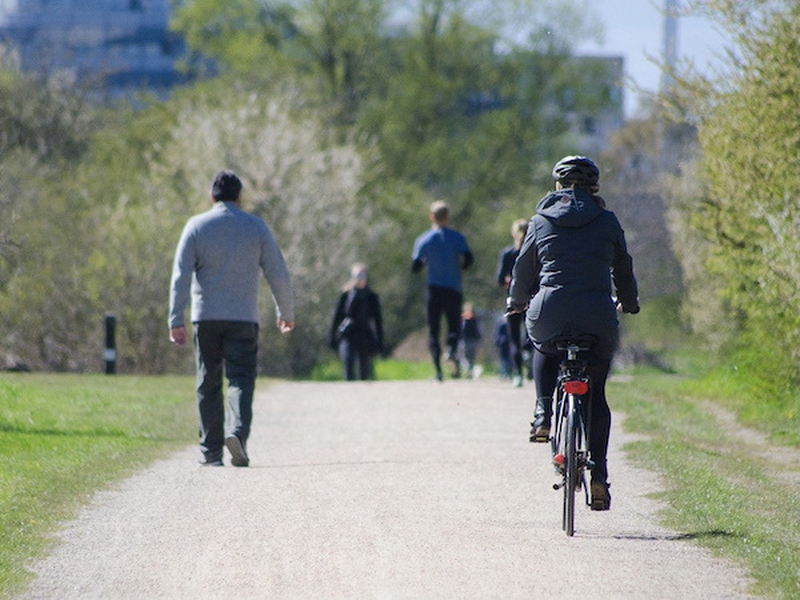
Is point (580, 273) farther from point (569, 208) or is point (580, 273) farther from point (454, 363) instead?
point (454, 363)

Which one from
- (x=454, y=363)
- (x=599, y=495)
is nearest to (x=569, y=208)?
(x=599, y=495)

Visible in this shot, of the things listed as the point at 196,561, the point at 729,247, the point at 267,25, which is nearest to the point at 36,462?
the point at 196,561

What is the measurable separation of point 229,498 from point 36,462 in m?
2.16

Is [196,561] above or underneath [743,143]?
underneath

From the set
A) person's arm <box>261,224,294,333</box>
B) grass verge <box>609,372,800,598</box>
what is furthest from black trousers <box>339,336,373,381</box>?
person's arm <box>261,224,294,333</box>

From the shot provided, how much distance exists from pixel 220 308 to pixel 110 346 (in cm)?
1435

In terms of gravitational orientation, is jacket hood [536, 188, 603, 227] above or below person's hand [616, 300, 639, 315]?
above

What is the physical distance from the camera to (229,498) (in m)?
9.57

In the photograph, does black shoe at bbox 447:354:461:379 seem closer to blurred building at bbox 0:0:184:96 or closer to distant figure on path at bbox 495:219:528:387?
distant figure on path at bbox 495:219:528:387

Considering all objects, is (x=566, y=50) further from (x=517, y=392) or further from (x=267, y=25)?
(x=517, y=392)

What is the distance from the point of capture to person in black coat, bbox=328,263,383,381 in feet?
Answer: 81.1

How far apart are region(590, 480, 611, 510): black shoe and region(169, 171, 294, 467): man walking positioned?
12.1ft

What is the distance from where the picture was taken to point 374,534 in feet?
27.0

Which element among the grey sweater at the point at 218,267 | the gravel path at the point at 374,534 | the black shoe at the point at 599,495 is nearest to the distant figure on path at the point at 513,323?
the gravel path at the point at 374,534
